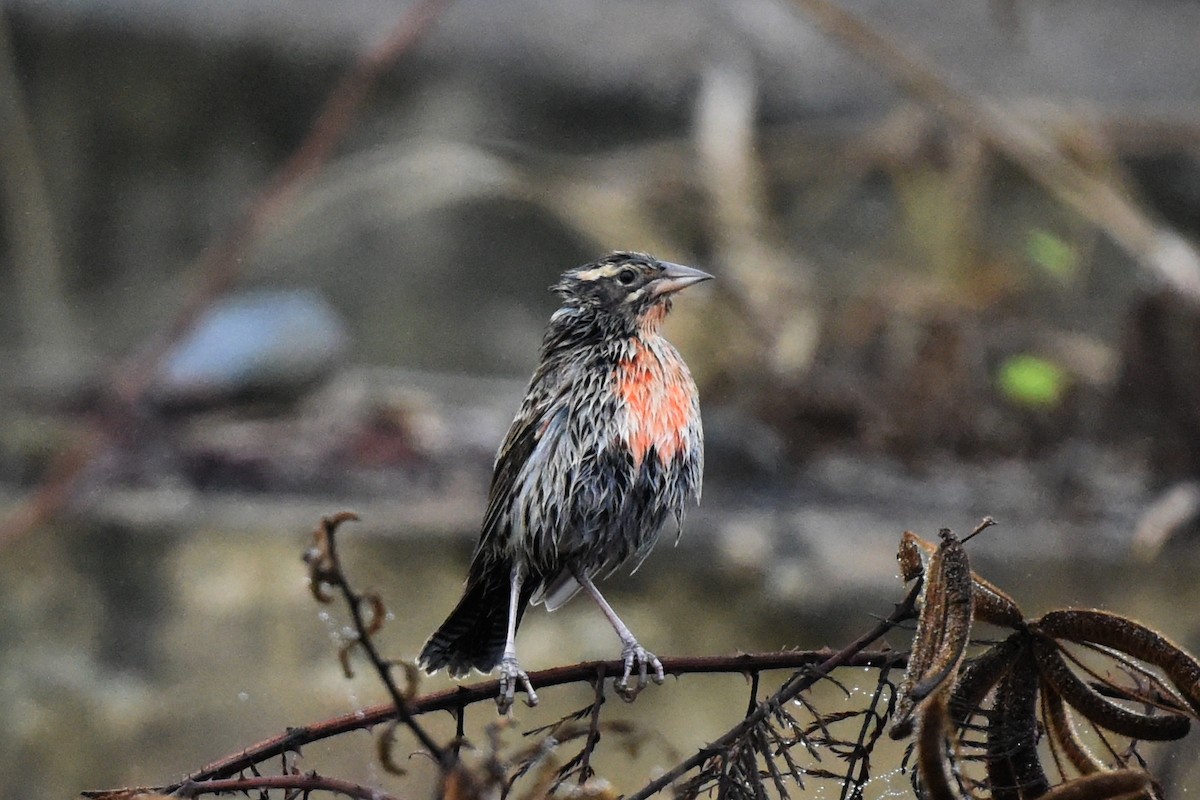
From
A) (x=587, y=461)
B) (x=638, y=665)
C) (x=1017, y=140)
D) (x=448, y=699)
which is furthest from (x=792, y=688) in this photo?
(x=1017, y=140)

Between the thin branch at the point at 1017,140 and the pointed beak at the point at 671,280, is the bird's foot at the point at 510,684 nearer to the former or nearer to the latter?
the pointed beak at the point at 671,280

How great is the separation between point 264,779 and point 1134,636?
1.11m

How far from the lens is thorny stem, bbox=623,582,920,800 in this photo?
1.74 meters

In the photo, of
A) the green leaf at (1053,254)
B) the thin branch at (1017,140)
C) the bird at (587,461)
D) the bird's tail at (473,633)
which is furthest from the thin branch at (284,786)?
the thin branch at (1017,140)

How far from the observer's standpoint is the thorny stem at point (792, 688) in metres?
1.74

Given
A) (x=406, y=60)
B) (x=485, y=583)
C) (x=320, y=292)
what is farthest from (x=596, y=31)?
(x=485, y=583)

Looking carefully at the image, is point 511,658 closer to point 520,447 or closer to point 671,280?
point 520,447

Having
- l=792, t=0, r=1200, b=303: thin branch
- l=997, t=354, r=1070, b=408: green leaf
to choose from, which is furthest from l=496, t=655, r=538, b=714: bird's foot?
l=792, t=0, r=1200, b=303: thin branch

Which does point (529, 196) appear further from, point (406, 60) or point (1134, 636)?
point (1134, 636)

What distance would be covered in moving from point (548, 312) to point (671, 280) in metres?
4.77

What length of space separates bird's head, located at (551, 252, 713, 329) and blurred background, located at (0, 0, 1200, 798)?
2.35m

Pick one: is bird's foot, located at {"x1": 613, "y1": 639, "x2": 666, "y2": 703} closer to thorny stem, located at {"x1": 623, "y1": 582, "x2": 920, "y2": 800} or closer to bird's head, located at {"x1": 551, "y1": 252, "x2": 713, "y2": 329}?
thorny stem, located at {"x1": 623, "y1": 582, "x2": 920, "y2": 800}

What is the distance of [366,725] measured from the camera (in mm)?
1810

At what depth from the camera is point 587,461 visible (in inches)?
126
